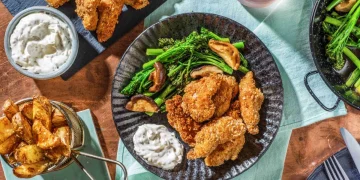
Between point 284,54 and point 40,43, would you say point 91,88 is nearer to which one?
point 40,43

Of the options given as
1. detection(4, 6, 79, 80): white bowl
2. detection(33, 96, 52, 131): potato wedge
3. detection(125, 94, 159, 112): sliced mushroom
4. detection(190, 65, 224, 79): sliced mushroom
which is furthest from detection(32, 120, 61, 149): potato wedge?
detection(190, 65, 224, 79): sliced mushroom

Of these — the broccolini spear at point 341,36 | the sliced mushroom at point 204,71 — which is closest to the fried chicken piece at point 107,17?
the sliced mushroom at point 204,71

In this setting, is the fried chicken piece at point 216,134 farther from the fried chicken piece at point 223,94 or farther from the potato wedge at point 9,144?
the potato wedge at point 9,144

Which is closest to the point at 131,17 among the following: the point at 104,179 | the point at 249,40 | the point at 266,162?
the point at 249,40

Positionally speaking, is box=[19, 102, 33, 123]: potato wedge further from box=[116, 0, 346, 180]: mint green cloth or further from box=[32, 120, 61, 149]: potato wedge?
box=[116, 0, 346, 180]: mint green cloth

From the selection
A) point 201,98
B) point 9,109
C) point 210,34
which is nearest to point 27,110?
point 9,109
